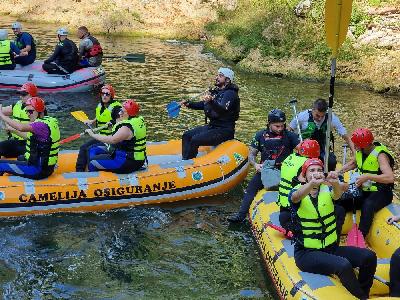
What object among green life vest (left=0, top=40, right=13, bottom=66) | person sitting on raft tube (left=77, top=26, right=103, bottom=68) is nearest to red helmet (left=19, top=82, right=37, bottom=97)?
green life vest (left=0, top=40, right=13, bottom=66)

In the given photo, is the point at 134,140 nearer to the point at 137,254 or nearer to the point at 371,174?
the point at 137,254

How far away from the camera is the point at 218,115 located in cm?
906

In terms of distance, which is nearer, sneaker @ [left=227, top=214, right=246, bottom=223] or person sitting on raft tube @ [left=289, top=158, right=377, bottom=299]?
person sitting on raft tube @ [left=289, top=158, right=377, bottom=299]

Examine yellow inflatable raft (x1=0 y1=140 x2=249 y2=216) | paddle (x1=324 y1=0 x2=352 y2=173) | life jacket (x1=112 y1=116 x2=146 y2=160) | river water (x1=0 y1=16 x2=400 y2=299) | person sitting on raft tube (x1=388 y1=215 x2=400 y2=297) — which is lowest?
river water (x1=0 y1=16 x2=400 y2=299)

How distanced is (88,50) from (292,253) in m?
10.4

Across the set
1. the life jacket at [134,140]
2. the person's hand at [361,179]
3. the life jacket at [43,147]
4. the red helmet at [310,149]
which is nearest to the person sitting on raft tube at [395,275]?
the red helmet at [310,149]

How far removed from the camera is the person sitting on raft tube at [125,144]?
8.13 metres

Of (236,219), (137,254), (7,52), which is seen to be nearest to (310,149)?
(236,219)

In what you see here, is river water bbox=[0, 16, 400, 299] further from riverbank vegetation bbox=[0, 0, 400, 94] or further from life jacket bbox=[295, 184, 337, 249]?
riverbank vegetation bbox=[0, 0, 400, 94]

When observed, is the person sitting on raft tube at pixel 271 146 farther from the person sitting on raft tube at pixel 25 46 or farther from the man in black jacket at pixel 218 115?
the person sitting on raft tube at pixel 25 46

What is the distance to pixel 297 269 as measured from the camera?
18.8 feet

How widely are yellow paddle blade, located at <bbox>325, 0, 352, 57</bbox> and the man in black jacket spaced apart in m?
2.80

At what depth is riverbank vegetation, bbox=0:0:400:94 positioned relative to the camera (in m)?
17.6

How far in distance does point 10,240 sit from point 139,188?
192cm
